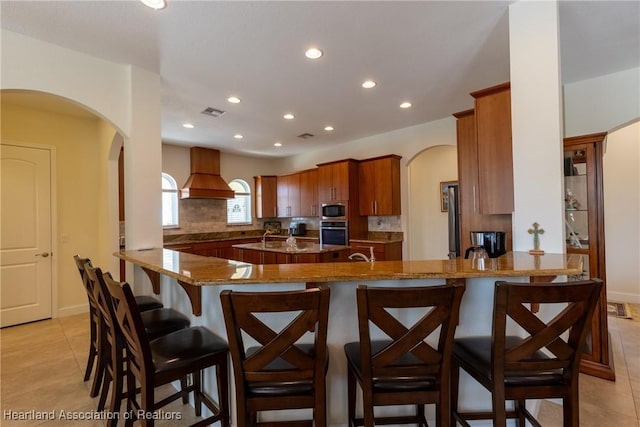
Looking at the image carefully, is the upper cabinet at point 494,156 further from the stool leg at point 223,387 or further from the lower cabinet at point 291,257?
the lower cabinet at point 291,257

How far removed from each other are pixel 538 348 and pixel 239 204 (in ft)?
22.5

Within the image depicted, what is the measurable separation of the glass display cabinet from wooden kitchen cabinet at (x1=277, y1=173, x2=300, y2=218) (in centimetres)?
489

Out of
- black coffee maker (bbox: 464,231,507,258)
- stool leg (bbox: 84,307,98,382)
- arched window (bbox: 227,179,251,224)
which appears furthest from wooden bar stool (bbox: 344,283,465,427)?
arched window (bbox: 227,179,251,224)

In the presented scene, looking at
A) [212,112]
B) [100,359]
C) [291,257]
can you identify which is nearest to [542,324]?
[100,359]

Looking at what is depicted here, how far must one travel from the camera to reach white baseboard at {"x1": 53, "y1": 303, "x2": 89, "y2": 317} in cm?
402

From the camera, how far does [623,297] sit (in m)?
4.39

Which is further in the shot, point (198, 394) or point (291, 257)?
point (291, 257)

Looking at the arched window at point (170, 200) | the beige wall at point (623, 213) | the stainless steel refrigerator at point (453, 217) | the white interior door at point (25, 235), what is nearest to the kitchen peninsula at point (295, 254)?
the arched window at point (170, 200)

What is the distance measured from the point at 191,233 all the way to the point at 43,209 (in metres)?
2.68

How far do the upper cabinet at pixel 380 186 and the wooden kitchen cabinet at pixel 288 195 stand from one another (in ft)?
5.61

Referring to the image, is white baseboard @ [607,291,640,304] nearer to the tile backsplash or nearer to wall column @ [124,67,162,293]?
the tile backsplash

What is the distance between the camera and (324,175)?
607 cm

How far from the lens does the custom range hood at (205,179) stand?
6.13 metres

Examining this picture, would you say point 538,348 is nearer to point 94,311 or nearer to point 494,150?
point 494,150
